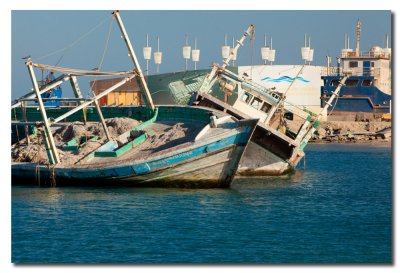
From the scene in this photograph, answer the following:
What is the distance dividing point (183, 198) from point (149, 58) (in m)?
51.2

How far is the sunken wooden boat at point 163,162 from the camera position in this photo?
1305 inches

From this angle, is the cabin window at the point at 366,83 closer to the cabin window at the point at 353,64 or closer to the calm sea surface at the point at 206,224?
the cabin window at the point at 353,64

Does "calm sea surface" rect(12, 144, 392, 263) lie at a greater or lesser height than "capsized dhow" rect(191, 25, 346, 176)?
lesser

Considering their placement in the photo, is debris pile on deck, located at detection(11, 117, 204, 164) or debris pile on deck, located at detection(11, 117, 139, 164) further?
debris pile on deck, located at detection(11, 117, 139, 164)

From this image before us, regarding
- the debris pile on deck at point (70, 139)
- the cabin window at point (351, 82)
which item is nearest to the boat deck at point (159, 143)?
the debris pile on deck at point (70, 139)

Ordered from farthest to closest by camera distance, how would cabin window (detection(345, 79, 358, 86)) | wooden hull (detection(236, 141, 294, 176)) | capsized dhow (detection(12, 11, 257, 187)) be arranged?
1. cabin window (detection(345, 79, 358, 86))
2. wooden hull (detection(236, 141, 294, 176))
3. capsized dhow (detection(12, 11, 257, 187))

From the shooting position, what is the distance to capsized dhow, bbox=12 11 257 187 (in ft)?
109

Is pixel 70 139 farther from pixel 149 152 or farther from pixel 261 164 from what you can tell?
pixel 261 164

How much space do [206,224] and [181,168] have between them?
591 centimetres

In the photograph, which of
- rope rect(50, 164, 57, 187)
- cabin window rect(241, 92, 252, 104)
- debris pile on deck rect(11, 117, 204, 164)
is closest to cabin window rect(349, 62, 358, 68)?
cabin window rect(241, 92, 252, 104)

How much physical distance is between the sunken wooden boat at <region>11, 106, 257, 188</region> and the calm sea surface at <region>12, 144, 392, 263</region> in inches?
20.5

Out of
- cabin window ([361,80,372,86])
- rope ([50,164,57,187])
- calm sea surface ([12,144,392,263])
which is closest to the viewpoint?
calm sea surface ([12,144,392,263])

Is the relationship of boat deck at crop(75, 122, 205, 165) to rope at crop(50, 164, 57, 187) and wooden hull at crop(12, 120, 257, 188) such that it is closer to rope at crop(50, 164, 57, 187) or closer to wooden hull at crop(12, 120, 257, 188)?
wooden hull at crop(12, 120, 257, 188)

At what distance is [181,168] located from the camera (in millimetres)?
33438
